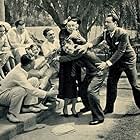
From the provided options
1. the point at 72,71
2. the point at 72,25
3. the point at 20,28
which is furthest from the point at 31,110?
the point at 20,28

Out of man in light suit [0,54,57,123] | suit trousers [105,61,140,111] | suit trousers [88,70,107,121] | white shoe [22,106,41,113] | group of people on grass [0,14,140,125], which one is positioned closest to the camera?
man in light suit [0,54,57,123]

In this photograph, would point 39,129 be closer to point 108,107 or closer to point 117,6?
point 108,107

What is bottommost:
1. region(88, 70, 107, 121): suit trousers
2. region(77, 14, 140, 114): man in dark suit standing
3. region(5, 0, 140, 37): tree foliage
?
region(88, 70, 107, 121): suit trousers

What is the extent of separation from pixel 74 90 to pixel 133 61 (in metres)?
1.17

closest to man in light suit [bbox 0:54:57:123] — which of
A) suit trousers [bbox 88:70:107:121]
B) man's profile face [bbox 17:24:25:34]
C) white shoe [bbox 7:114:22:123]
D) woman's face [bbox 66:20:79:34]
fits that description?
white shoe [bbox 7:114:22:123]

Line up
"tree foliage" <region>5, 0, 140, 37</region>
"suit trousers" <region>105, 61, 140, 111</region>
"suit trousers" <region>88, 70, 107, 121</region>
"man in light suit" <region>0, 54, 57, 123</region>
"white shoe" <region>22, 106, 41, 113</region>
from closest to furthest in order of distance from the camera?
"man in light suit" <region>0, 54, 57, 123</region>, "suit trousers" <region>88, 70, 107, 121</region>, "white shoe" <region>22, 106, 41, 113</region>, "suit trousers" <region>105, 61, 140, 111</region>, "tree foliage" <region>5, 0, 140, 37</region>

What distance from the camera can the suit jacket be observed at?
6.98 m

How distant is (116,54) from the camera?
696cm

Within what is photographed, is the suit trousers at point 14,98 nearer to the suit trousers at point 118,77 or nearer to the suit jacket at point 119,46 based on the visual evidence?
the suit jacket at point 119,46

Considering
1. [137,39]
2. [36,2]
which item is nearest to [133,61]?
[36,2]

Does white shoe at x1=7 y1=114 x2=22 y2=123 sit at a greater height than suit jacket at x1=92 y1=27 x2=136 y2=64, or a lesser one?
lesser

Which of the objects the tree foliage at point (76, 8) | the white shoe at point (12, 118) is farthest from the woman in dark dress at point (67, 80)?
the tree foliage at point (76, 8)

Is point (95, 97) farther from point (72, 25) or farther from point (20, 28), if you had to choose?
point (20, 28)

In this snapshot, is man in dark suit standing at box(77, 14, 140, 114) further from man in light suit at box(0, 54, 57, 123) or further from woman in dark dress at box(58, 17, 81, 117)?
man in light suit at box(0, 54, 57, 123)
